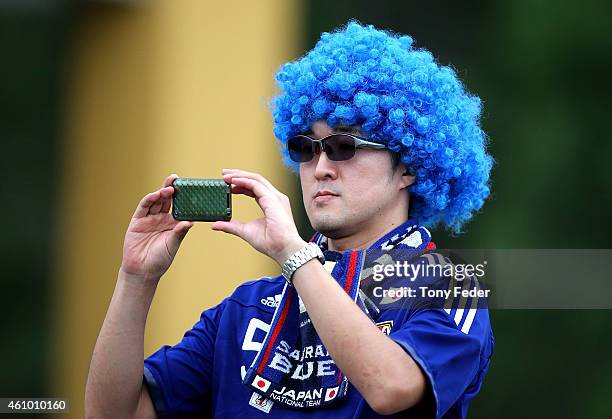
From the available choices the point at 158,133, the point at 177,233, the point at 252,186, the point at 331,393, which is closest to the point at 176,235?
the point at 177,233

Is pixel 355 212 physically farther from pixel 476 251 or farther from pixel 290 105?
pixel 476 251

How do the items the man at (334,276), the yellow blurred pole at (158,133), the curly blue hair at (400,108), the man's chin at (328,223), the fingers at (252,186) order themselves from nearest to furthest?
the man at (334,276) < the fingers at (252,186) < the man's chin at (328,223) < the curly blue hair at (400,108) < the yellow blurred pole at (158,133)

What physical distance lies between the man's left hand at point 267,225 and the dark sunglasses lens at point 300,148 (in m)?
0.31

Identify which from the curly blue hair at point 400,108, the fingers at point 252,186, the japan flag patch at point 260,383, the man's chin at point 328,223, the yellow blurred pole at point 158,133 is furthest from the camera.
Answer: the yellow blurred pole at point 158,133

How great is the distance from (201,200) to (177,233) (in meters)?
0.14

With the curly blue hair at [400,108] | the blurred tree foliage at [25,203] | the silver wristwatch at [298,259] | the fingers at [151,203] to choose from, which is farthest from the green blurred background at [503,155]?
the silver wristwatch at [298,259]

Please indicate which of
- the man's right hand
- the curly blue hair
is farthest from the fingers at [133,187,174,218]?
the curly blue hair

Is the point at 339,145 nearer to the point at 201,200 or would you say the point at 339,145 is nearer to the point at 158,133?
the point at 201,200

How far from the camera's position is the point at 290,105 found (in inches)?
113

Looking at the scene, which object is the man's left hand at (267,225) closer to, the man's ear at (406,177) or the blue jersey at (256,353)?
the blue jersey at (256,353)

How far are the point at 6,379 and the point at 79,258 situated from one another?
62cm

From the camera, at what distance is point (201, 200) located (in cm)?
241

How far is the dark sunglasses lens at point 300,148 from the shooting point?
8.76 feet

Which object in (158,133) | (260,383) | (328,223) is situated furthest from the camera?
(158,133)
